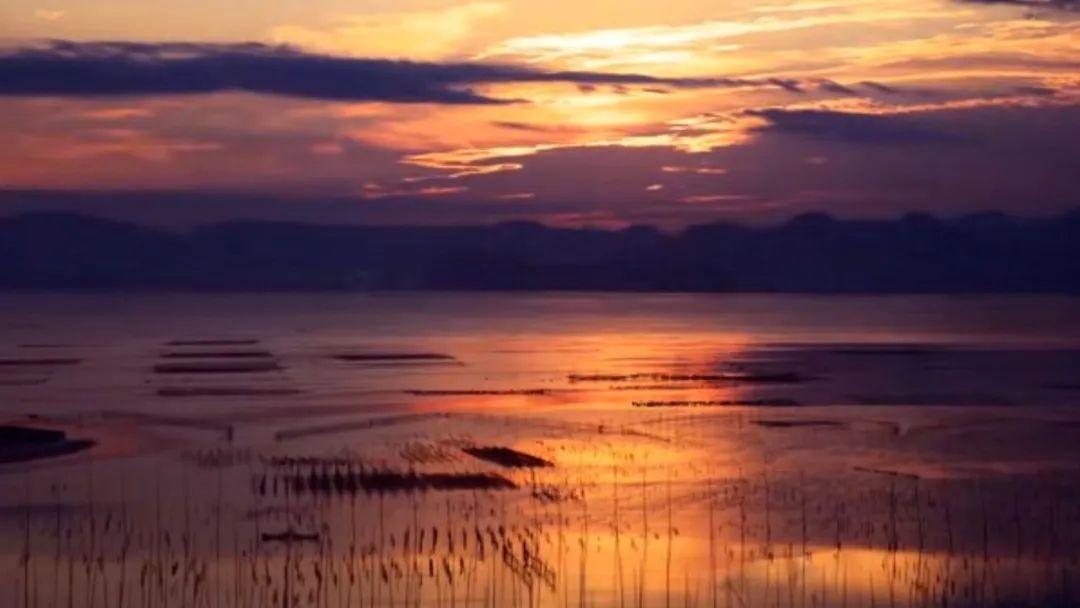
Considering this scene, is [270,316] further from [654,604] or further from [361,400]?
[654,604]

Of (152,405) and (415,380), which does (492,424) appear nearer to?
(152,405)

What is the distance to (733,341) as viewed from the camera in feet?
276

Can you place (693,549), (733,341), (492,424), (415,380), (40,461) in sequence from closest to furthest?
(693,549) → (40,461) → (492,424) → (415,380) → (733,341)

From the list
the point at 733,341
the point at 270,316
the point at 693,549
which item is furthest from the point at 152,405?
the point at 270,316

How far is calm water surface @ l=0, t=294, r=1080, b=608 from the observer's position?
58.3ft

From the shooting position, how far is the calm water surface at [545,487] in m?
17.8

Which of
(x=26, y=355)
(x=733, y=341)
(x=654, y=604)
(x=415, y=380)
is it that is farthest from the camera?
(x=733, y=341)

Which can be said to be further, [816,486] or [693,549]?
[816,486]

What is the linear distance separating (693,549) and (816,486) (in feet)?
20.6

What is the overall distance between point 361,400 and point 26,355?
29.3 metres

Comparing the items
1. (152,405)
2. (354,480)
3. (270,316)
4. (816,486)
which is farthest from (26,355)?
(270,316)

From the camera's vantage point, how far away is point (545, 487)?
25.3 metres

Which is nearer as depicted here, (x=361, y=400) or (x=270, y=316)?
(x=361, y=400)

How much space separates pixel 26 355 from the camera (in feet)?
218
